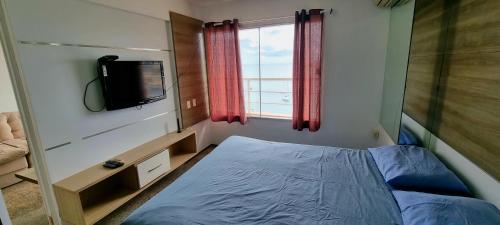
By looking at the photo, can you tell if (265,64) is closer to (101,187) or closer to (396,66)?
(396,66)

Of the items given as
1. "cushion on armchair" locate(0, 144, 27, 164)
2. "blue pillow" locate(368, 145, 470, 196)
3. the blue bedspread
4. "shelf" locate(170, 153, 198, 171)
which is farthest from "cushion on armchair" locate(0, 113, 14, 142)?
"blue pillow" locate(368, 145, 470, 196)

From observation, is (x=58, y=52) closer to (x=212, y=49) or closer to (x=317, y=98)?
(x=212, y=49)

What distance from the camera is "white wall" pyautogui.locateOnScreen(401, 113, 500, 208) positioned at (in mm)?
1072

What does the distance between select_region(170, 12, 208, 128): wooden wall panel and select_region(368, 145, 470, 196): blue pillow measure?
2572 millimetres

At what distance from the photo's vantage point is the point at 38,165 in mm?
1768

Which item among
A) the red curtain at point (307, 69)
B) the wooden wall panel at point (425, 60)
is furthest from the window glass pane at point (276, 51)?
the wooden wall panel at point (425, 60)

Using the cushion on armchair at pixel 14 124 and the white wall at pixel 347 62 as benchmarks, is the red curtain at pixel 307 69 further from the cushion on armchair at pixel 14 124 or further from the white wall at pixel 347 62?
the cushion on armchair at pixel 14 124

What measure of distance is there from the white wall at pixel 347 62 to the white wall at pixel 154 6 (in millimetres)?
302

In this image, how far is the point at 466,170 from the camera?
1.26 metres

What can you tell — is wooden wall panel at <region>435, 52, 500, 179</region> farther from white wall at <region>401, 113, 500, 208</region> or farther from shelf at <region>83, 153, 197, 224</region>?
shelf at <region>83, 153, 197, 224</region>

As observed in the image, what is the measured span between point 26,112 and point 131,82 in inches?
33.8

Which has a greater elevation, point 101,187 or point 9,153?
point 9,153

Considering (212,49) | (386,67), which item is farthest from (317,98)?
(212,49)

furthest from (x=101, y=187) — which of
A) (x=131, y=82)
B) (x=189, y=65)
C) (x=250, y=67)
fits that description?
(x=250, y=67)
